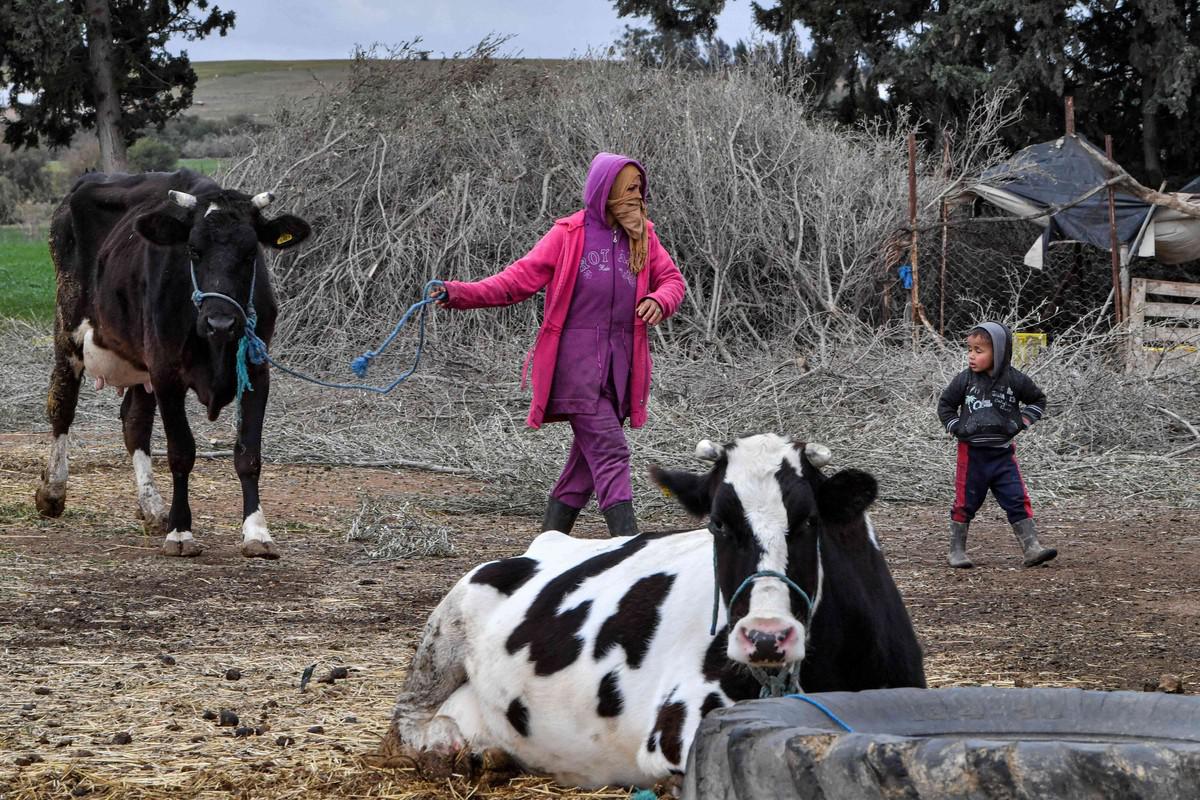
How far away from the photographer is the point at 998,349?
7.64 m

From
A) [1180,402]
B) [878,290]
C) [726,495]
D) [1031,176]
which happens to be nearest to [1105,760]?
[726,495]

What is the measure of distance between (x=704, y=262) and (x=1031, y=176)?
13.5ft

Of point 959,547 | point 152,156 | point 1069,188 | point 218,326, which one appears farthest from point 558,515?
point 152,156

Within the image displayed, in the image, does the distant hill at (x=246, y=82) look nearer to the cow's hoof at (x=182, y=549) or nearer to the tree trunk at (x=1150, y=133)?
the tree trunk at (x=1150, y=133)

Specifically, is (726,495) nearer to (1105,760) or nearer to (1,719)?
(1105,760)

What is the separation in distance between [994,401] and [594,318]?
2510mm

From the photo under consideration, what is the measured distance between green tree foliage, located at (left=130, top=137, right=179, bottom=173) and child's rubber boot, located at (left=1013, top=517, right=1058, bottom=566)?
4466 cm

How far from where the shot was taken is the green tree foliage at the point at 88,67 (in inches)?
995

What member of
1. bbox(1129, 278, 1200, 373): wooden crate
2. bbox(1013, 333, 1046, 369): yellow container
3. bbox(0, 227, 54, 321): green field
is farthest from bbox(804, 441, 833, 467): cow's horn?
bbox(0, 227, 54, 321): green field

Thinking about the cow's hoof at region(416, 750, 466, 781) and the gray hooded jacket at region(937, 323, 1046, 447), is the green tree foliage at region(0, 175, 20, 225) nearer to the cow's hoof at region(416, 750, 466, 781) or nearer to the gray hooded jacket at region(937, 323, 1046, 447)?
the gray hooded jacket at region(937, 323, 1046, 447)

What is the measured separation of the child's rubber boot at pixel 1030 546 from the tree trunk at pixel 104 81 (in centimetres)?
2208

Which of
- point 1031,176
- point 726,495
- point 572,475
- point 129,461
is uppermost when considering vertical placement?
point 1031,176

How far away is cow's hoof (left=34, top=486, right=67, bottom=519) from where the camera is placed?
29.7 feet

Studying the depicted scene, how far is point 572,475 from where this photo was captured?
637cm
